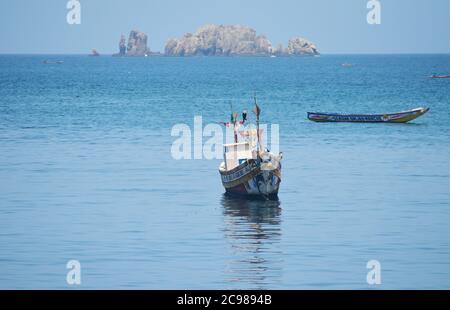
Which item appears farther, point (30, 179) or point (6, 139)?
point (6, 139)

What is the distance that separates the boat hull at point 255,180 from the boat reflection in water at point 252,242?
1.69 feet

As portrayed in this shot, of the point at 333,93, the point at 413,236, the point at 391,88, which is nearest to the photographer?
the point at 413,236

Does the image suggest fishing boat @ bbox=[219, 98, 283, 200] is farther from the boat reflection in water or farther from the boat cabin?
the boat reflection in water

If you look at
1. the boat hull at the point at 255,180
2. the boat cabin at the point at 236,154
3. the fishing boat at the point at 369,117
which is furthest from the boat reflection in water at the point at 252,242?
the fishing boat at the point at 369,117

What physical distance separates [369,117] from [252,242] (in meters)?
63.2

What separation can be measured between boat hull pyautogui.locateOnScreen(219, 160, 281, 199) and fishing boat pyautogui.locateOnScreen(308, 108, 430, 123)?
50.7 metres

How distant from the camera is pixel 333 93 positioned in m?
179

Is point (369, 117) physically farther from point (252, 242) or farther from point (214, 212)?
point (252, 242)

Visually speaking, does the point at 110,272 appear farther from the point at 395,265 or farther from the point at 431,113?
the point at 431,113

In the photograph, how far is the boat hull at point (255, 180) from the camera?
58.8m

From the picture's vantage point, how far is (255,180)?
194 ft

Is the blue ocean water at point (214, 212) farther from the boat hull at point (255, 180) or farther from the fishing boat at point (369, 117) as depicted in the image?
the fishing boat at point (369, 117)

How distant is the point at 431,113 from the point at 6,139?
54.4 m
